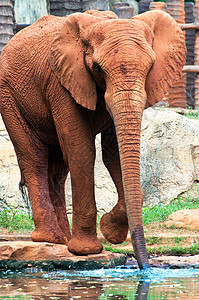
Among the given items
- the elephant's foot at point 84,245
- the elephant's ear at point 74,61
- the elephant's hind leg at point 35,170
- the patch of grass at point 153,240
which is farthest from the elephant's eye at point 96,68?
the patch of grass at point 153,240

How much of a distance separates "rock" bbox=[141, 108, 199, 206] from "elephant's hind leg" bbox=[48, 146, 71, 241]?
3287 mm

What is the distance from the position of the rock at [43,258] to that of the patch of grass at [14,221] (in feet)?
7.90

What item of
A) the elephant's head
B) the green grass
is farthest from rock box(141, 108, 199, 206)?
the elephant's head

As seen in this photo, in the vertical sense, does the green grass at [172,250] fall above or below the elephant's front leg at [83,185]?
below

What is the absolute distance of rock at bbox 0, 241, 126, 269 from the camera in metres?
6.23

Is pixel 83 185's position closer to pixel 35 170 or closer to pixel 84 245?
pixel 84 245

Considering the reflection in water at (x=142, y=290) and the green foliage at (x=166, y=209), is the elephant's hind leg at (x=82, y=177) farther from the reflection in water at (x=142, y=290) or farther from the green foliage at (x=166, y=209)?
the green foliage at (x=166, y=209)

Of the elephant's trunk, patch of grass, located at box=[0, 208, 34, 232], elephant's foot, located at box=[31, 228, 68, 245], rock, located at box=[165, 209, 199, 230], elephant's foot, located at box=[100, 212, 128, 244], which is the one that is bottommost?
patch of grass, located at box=[0, 208, 34, 232]

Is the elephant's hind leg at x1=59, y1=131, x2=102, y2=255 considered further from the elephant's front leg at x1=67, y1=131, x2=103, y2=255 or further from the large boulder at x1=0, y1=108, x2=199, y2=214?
the large boulder at x1=0, y1=108, x2=199, y2=214

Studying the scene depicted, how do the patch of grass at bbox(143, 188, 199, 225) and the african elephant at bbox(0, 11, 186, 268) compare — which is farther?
the patch of grass at bbox(143, 188, 199, 225)

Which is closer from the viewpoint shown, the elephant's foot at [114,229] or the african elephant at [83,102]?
the african elephant at [83,102]

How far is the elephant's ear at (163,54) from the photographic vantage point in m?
5.82

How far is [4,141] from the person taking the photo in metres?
10.7

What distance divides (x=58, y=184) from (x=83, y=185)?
4.50 feet
